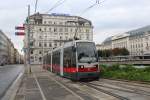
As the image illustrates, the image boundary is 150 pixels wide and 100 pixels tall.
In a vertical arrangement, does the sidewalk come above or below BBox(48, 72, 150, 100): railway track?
below

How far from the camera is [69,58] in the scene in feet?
86.2

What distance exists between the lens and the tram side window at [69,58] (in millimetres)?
24920

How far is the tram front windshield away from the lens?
80.2 ft

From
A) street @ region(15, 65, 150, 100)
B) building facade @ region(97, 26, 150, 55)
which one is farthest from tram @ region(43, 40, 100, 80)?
building facade @ region(97, 26, 150, 55)

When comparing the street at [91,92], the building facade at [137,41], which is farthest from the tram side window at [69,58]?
the building facade at [137,41]

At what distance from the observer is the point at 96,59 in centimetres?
2477

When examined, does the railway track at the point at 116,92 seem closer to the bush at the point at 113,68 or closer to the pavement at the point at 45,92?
the pavement at the point at 45,92

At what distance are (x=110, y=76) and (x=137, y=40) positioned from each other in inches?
5562

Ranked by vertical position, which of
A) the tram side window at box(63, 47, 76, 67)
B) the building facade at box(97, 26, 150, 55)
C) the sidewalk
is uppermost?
the building facade at box(97, 26, 150, 55)

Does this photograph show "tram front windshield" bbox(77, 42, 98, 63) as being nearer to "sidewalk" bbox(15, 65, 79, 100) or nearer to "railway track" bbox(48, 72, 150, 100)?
"sidewalk" bbox(15, 65, 79, 100)

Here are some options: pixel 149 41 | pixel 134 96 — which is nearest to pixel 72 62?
pixel 134 96

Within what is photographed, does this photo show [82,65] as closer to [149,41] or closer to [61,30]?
[61,30]

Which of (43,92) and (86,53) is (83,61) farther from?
(43,92)

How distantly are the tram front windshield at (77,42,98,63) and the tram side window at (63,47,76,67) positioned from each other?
557mm
